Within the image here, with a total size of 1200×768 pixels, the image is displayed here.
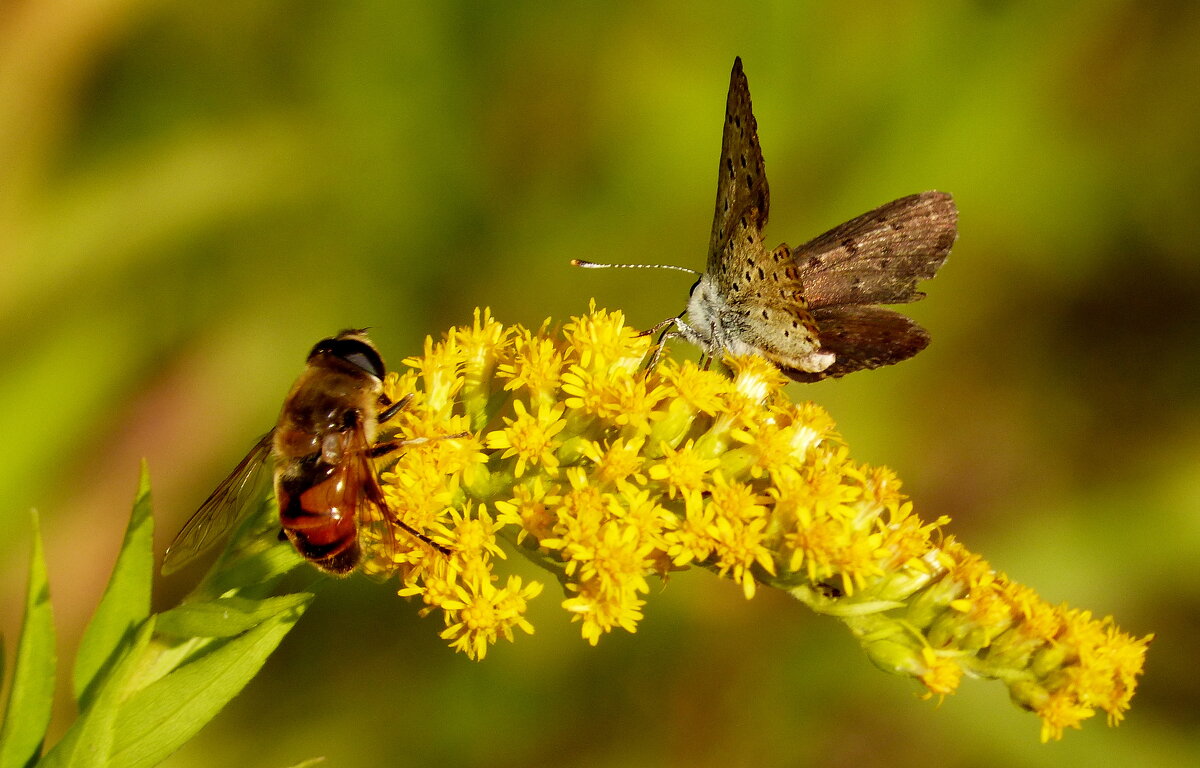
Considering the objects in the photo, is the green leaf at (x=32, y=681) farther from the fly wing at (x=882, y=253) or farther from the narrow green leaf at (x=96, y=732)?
the fly wing at (x=882, y=253)

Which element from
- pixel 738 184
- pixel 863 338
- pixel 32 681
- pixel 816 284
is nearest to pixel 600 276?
pixel 816 284

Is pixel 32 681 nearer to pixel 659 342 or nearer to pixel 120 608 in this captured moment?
pixel 120 608

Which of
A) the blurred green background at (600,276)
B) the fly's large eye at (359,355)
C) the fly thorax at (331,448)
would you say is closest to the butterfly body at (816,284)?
the fly's large eye at (359,355)

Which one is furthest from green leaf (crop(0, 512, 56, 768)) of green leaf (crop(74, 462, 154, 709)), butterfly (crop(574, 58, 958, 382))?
butterfly (crop(574, 58, 958, 382))

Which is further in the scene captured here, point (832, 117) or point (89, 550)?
point (832, 117)

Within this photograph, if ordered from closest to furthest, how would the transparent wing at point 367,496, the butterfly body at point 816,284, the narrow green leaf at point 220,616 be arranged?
the narrow green leaf at point 220,616, the transparent wing at point 367,496, the butterfly body at point 816,284

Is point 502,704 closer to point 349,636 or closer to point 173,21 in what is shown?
point 349,636

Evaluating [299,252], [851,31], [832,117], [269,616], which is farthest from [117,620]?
[851,31]
